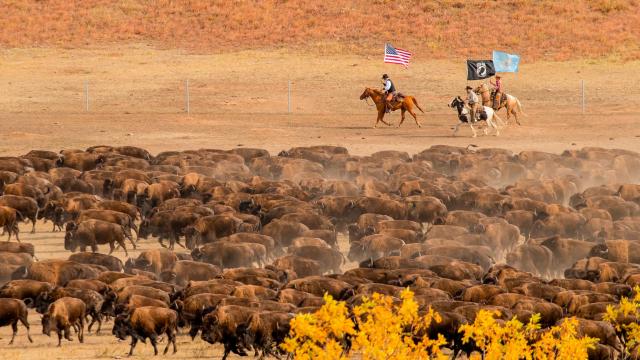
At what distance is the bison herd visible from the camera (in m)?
18.6

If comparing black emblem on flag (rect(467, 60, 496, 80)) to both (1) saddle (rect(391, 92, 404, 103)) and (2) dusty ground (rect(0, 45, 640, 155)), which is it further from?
(1) saddle (rect(391, 92, 404, 103))

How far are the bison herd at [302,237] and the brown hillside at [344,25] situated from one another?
31.9m

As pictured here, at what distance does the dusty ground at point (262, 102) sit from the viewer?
145 feet

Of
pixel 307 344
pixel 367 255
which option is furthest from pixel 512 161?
pixel 307 344

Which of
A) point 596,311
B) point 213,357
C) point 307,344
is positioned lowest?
point 213,357

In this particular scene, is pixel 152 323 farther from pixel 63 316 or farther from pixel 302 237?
pixel 302 237

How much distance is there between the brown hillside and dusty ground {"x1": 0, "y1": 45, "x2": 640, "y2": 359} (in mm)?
3078

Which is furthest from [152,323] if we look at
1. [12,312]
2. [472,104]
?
[472,104]

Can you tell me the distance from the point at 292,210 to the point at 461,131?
2113cm

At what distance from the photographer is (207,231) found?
84.2 feet

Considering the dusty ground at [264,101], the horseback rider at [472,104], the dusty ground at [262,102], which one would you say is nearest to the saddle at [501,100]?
the dusty ground at [264,101]

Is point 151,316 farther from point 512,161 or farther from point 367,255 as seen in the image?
point 512,161

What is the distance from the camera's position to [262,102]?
54.7m

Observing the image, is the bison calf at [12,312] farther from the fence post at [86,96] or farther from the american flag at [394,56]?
the fence post at [86,96]
